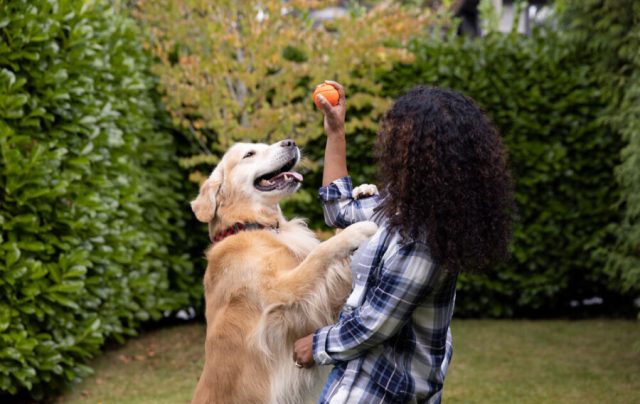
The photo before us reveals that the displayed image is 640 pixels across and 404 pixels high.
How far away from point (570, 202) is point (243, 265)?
595cm

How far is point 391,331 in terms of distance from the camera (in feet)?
8.03

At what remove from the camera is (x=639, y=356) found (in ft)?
22.5

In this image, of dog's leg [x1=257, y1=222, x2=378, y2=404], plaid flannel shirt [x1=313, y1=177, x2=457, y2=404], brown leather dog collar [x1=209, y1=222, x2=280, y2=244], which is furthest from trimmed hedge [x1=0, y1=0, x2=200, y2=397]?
plaid flannel shirt [x1=313, y1=177, x2=457, y2=404]

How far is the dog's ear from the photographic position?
395cm

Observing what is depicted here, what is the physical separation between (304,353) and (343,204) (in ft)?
2.35

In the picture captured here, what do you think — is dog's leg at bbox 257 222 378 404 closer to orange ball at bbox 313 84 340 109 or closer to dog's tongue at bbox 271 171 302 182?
orange ball at bbox 313 84 340 109

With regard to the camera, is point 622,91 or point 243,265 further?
point 622,91

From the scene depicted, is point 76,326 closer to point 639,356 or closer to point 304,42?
point 304,42

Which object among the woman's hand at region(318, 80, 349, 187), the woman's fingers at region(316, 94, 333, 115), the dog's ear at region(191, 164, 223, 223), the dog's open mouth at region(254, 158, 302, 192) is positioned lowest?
the dog's ear at region(191, 164, 223, 223)

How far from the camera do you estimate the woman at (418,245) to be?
240cm

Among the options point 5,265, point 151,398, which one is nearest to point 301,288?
point 5,265

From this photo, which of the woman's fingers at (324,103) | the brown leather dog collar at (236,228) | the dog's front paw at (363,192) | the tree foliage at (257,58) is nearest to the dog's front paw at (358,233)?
the dog's front paw at (363,192)

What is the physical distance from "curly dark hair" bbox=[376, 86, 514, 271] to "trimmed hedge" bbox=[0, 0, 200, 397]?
364 centimetres

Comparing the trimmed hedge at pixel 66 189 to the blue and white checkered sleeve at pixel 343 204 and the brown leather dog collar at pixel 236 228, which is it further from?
the blue and white checkered sleeve at pixel 343 204
